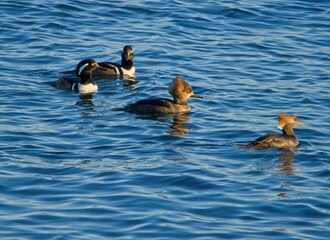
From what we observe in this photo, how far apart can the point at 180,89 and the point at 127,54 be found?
3034 millimetres

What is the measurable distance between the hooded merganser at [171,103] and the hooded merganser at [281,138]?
2.53 metres

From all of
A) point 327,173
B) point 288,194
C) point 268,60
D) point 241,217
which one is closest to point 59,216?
point 241,217

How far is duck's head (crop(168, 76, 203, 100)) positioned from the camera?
19.2 metres

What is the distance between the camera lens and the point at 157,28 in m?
25.5

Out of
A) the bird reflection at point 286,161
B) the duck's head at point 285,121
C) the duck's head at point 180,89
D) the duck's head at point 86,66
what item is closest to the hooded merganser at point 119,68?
the duck's head at point 86,66

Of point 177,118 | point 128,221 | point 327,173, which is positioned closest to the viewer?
point 128,221

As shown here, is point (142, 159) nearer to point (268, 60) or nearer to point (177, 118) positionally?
point (177, 118)

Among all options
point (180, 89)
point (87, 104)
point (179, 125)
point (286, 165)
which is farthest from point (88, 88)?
point (286, 165)

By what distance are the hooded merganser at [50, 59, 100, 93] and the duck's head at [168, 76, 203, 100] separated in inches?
83.4

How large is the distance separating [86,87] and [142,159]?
17.6ft

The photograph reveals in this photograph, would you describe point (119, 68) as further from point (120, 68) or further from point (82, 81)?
point (82, 81)

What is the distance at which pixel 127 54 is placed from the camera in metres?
22.0

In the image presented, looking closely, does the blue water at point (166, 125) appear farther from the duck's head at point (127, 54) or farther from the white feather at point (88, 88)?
the duck's head at point (127, 54)

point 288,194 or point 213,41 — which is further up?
point 213,41
